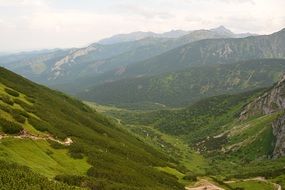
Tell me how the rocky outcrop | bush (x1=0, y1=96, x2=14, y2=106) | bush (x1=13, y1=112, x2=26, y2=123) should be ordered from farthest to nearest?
the rocky outcrop, bush (x1=0, y1=96, x2=14, y2=106), bush (x1=13, y1=112, x2=26, y2=123)

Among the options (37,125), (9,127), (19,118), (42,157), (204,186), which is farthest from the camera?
(204,186)

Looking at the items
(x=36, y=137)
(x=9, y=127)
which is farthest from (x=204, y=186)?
(x=9, y=127)

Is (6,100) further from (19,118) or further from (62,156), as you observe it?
(62,156)

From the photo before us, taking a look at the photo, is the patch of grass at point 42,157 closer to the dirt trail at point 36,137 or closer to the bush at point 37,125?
the dirt trail at point 36,137

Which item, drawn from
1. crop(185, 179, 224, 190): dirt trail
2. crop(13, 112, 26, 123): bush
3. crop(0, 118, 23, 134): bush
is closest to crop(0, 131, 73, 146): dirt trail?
crop(0, 118, 23, 134): bush

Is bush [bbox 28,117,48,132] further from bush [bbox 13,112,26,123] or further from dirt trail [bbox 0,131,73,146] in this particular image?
bush [bbox 13,112,26,123]

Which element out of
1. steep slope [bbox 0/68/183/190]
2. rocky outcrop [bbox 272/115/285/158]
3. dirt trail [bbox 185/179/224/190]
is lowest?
rocky outcrop [bbox 272/115/285/158]

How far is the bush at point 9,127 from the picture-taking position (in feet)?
206

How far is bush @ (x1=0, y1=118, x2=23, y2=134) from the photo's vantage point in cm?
6278

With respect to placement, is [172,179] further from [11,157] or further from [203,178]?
[11,157]

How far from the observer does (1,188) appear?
38750 millimetres

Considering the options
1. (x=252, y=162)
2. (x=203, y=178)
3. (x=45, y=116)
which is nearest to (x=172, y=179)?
(x=203, y=178)

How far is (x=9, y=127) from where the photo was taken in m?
63.4

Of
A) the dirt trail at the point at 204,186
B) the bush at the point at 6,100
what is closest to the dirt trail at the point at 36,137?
the bush at the point at 6,100
